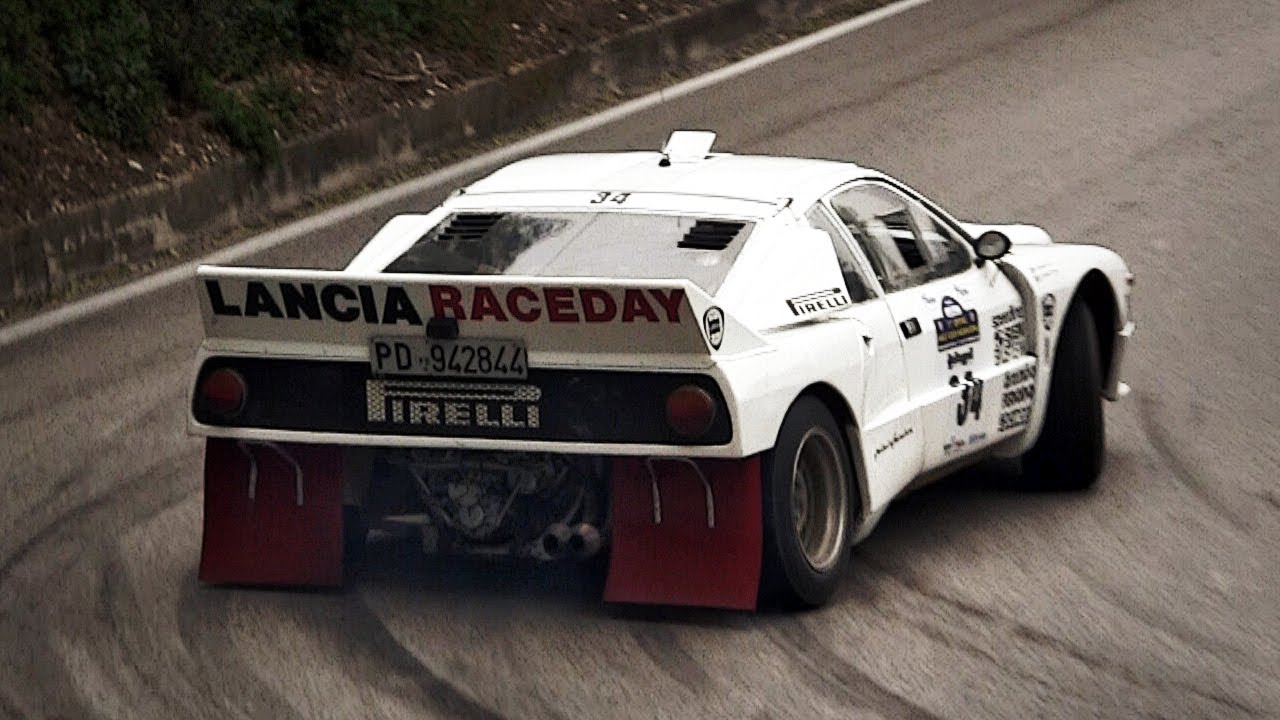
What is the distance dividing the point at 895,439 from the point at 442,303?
1728mm

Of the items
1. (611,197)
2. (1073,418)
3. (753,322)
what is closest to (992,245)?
(1073,418)

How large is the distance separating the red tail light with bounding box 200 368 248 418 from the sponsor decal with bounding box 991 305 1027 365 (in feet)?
9.26

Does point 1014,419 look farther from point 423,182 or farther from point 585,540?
point 423,182

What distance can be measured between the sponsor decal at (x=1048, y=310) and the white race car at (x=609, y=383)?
54 cm

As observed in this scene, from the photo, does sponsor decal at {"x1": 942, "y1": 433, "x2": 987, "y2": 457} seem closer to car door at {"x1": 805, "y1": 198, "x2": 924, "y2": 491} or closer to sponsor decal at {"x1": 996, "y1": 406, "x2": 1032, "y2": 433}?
sponsor decal at {"x1": 996, "y1": 406, "x2": 1032, "y2": 433}

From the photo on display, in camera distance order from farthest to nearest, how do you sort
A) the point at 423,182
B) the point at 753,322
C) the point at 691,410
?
the point at 423,182
the point at 753,322
the point at 691,410

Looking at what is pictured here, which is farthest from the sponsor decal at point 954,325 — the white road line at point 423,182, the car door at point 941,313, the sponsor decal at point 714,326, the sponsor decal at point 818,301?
the white road line at point 423,182

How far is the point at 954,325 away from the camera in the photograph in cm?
852

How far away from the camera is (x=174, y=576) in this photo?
317 inches

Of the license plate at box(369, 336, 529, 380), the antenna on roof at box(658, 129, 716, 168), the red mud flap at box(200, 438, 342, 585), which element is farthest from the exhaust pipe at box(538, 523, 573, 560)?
the antenna on roof at box(658, 129, 716, 168)

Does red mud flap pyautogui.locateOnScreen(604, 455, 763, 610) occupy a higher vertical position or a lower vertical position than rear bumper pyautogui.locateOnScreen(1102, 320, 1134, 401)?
higher

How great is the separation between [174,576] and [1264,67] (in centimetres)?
1274

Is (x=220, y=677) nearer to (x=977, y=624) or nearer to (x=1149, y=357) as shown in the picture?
(x=977, y=624)

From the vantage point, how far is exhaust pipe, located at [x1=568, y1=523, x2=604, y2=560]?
7.42 metres
